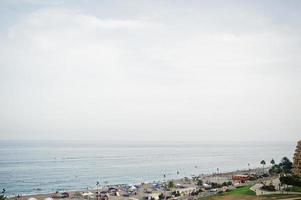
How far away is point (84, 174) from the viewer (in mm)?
120875

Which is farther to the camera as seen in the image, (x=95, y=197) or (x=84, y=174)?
(x=84, y=174)

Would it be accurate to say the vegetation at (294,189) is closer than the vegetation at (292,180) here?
Yes

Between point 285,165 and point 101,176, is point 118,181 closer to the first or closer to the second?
point 101,176

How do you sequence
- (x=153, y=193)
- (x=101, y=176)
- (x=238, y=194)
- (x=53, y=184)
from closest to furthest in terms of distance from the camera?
(x=238, y=194) → (x=153, y=193) → (x=53, y=184) → (x=101, y=176)

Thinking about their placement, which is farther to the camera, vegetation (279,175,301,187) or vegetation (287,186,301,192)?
vegetation (279,175,301,187)

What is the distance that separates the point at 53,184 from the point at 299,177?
206ft

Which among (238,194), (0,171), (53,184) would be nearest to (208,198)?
(238,194)

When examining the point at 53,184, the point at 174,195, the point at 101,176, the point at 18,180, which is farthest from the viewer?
the point at 101,176

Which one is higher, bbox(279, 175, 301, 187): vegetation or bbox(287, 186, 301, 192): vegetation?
bbox(279, 175, 301, 187): vegetation

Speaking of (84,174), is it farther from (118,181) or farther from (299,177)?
(299,177)

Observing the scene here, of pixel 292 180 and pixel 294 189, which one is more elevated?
pixel 292 180

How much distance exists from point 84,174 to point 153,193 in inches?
2035

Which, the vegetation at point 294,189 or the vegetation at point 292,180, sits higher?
the vegetation at point 292,180

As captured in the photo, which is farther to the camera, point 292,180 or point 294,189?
point 292,180
